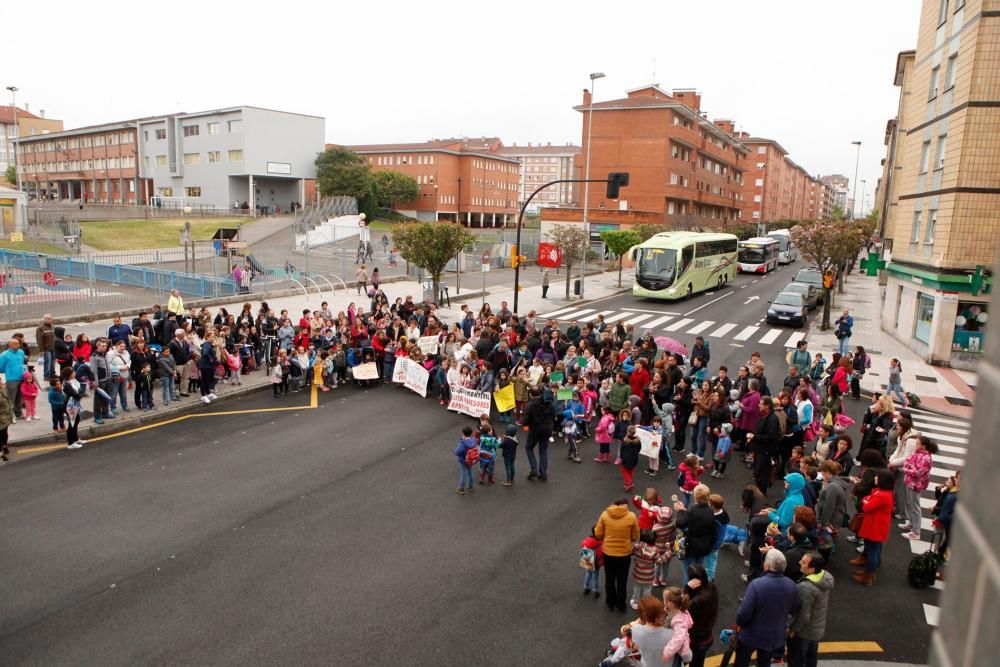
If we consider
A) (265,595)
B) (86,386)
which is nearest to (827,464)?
(265,595)

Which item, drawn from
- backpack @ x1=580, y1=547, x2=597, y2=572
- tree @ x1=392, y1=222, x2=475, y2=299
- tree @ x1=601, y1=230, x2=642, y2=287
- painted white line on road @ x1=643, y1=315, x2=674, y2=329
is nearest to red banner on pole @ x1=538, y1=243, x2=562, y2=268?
tree @ x1=601, y1=230, x2=642, y2=287

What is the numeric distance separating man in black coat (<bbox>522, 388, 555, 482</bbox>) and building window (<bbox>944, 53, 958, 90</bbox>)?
22.2 m

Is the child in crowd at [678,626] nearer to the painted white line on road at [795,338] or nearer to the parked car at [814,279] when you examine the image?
the painted white line on road at [795,338]

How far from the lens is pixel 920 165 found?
88.2 ft

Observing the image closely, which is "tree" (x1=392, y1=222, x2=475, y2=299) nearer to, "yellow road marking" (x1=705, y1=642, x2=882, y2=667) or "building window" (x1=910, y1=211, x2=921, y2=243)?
"building window" (x1=910, y1=211, x2=921, y2=243)

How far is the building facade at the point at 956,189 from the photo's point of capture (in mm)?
21922

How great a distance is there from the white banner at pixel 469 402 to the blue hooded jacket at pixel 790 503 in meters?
8.17

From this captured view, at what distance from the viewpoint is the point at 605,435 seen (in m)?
13.0

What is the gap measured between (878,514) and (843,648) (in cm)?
203

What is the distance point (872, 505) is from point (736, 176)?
329 ft

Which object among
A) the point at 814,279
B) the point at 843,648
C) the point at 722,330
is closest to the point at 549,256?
the point at 722,330

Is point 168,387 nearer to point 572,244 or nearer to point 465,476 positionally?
point 465,476

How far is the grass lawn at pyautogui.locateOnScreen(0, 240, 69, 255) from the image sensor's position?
42.4 meters

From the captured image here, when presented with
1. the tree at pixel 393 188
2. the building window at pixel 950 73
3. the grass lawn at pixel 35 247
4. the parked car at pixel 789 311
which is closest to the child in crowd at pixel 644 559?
the building window at pixel 950 73
